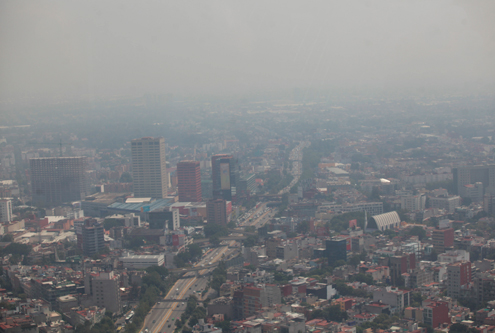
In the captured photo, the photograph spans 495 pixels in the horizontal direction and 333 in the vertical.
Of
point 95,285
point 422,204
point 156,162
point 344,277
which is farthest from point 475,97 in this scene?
point 95,285

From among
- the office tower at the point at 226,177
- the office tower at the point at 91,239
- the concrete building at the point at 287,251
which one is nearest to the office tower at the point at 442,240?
the concrete building at the point at 287,251

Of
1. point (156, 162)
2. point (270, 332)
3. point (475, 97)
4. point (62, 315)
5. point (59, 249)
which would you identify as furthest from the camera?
point (475, 97)

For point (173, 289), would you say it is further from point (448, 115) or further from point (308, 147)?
point (448, 115)

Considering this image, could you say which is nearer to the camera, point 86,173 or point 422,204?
point 422,204

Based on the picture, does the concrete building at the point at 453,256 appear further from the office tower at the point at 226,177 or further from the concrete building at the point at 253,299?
the office tower at the point at 226,177

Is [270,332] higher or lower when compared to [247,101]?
lower

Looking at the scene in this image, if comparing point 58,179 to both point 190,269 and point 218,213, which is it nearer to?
point 218,213
